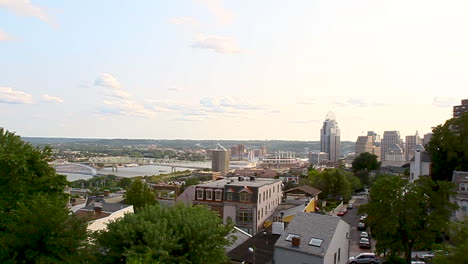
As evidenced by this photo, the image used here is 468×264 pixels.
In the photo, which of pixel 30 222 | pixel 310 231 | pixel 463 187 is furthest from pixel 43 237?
pixel 463 187

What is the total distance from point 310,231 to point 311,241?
890mm

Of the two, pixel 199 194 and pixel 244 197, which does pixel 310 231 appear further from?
pixel 199 194

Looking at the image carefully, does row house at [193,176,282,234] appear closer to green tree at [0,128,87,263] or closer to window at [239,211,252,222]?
window at [239,211,252,222]

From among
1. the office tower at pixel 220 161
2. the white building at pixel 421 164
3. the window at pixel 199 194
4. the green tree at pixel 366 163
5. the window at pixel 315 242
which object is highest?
the white building at pixel 421 164

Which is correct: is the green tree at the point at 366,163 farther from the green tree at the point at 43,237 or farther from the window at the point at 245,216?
the green tree at the point at 43,237

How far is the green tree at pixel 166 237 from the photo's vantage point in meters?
16.5

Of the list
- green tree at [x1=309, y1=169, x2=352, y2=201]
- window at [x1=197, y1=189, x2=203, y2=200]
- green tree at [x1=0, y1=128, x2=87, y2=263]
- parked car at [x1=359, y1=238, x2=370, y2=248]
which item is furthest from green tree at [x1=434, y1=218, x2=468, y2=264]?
green tree at [x1=309, y1=169, x2=352, y2=201]

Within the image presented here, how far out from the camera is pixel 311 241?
892 inches

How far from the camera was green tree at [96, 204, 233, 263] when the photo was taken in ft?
54.0

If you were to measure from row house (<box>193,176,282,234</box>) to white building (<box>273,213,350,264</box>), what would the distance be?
1664 cm

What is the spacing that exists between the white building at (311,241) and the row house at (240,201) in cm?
1664

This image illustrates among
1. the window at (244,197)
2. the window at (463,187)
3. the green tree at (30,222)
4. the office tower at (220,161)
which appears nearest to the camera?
the green tree at (30,222)

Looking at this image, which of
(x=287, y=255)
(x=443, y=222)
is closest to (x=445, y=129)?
(x=443, y=222)

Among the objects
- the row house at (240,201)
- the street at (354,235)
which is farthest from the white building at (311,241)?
the row house at (240,201)
